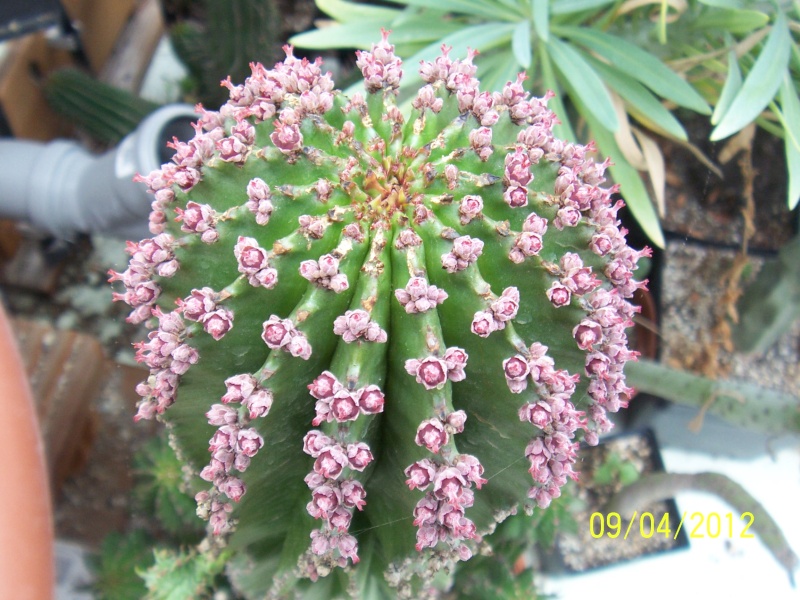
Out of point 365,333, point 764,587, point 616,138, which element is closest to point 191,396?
point 365,333

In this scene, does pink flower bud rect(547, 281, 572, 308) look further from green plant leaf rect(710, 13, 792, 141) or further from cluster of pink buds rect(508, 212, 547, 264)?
green plant leaf rect(710, 13, 792, 141)

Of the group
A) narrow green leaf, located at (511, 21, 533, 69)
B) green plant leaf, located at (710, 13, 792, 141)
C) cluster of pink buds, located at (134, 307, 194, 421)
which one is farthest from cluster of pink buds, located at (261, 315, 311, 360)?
green plant leaf, located at (710, 13, 792, 141)

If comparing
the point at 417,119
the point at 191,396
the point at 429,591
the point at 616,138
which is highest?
the point at 616,138

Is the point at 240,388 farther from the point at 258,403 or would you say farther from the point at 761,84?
the point at 761,84

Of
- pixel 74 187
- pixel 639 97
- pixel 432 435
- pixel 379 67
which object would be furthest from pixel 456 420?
pixel 74 187

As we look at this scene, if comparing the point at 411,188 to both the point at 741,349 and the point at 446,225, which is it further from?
the point at 741,349
